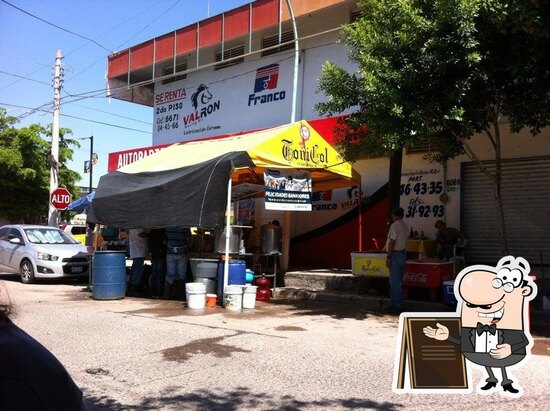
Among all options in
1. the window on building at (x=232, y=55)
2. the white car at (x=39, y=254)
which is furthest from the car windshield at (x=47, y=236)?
the window on building at (x=232, y=55)

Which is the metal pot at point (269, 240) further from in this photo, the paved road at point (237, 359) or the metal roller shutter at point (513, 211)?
the metal roller shutter at point (513, 211)

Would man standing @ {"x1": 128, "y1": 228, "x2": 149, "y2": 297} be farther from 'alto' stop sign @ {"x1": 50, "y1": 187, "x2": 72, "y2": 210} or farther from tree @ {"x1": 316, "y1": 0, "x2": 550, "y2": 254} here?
'alto' stop sign @ {"x1": 50, "y1": 187, "x2": 72, "y2": 210}

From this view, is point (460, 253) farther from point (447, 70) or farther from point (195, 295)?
point (195, 295)

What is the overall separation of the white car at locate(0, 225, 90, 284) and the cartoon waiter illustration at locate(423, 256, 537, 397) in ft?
43.2

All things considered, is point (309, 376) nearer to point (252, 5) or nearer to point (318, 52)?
point (318, 52)

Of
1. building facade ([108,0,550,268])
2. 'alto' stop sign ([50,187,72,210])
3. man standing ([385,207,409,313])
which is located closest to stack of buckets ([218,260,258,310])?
man standing ([385,207,409,313])

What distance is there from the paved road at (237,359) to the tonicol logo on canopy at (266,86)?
987cm

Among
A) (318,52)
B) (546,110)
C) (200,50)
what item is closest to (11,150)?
(200,50)

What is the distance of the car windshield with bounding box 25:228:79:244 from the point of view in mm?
15599

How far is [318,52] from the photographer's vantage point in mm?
17750

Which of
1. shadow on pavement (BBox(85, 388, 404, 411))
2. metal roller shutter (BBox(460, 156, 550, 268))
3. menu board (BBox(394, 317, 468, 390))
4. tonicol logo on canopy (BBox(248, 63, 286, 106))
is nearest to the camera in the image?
menu board (BBox(394, 317, 468, 390))

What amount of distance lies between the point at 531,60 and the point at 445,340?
21.2 ft

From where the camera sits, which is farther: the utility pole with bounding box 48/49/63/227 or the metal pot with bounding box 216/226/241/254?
the utility pole with bounding box 48/49/63/227

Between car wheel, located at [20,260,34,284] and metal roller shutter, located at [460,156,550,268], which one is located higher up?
metal roller shutter, located at [460,156,550,268]
